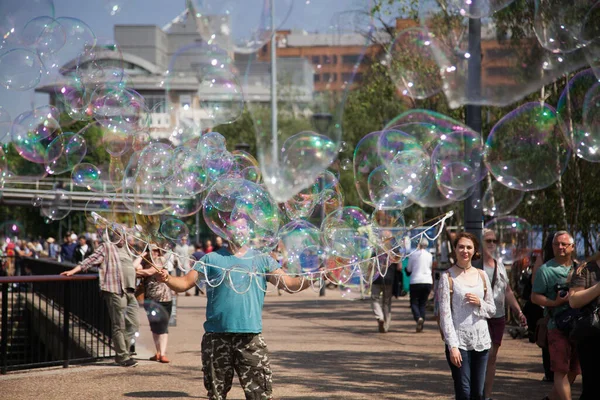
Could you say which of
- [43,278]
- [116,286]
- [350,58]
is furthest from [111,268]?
[350,58]

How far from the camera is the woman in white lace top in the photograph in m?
6.80

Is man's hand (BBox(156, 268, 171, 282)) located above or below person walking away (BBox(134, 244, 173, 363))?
above

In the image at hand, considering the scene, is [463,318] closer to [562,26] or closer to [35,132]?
[562,26]

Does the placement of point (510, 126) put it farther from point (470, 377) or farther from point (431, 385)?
point (470, 377)

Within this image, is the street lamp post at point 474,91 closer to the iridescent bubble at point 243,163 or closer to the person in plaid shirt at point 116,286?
the iridescent bubble at point 243,163

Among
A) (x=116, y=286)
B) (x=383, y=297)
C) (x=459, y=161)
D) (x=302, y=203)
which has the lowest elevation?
(x=383, y=297)

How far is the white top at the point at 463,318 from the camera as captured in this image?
269 inches

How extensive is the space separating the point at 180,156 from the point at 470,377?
13.3 feet

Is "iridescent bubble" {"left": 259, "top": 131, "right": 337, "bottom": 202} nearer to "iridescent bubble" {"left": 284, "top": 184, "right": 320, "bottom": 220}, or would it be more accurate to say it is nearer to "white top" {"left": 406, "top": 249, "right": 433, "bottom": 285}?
"iridescent bubble" {"left": 284, "top": 184, "right": 320, "bottom": 220}

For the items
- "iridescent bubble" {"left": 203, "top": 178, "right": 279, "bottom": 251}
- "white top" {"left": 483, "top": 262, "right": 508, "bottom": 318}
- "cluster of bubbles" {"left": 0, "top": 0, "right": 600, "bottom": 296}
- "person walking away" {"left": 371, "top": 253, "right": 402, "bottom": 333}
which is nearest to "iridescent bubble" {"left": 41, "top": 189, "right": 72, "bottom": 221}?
"cluster of bubbles" {"left": 0, "top": 0, "right": 600, "bottom": 296}

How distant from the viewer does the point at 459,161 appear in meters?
11.2

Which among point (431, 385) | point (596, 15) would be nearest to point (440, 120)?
point (596, 15)

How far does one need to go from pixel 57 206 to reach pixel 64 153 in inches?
143

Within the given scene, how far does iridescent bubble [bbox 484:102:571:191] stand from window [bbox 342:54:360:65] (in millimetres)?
2757
